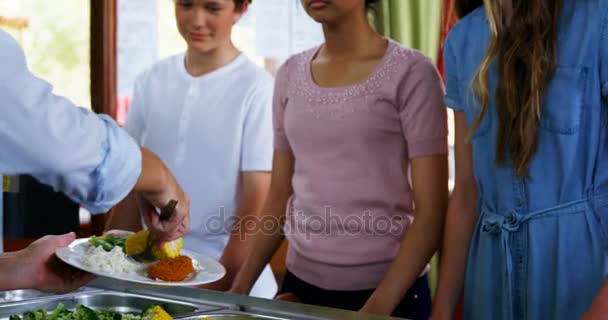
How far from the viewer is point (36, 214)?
2971 mm

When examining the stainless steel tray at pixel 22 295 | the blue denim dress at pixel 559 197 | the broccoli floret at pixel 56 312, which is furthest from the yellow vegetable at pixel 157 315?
the blue denim dress at pixel 559 197

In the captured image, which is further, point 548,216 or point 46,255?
point 548,216

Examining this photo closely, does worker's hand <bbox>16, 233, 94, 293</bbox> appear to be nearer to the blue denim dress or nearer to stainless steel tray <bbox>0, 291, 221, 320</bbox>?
stainless steel tray <bbox>0, 291, 221, 320</bbox>

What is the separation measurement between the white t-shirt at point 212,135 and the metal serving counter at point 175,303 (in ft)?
2.25

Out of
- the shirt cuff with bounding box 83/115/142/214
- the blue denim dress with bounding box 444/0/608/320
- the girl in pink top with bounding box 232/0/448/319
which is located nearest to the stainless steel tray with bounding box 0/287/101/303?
the shirt cuff with bounding box 83/115/142/214

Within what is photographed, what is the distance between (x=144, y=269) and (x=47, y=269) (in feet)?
0.53

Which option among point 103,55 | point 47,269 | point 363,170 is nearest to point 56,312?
point 47,269

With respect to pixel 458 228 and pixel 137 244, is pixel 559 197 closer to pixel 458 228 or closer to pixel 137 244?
pixel 458 228

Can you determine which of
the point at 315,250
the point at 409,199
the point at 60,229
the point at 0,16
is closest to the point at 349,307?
the point at 315,250

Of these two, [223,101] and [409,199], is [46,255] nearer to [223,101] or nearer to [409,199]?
[409,199]

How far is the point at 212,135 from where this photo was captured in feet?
7.58

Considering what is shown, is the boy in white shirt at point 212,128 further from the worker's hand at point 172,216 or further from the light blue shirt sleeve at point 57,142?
the light blue shirt sleeve at point 57,142

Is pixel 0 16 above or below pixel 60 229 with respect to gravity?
above

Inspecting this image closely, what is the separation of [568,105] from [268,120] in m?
1.00
